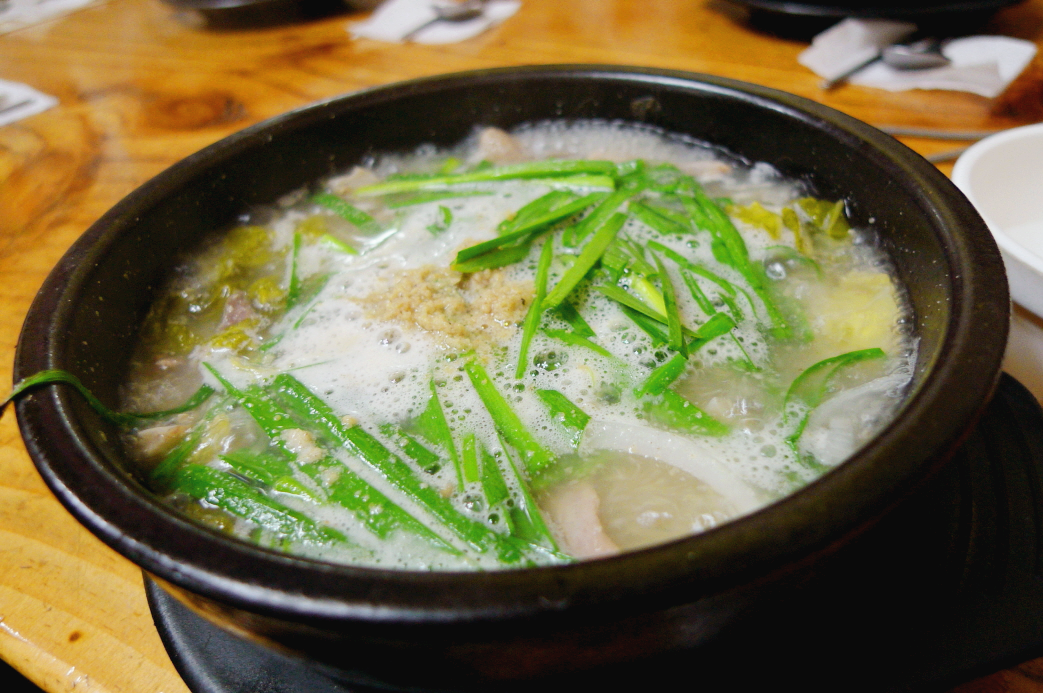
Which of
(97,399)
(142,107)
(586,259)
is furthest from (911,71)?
(142,107)

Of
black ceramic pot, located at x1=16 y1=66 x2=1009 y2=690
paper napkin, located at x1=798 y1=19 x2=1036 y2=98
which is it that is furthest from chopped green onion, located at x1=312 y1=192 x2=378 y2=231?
paper napkin, located at x1=798 y1=19 x2=1036 y2=98

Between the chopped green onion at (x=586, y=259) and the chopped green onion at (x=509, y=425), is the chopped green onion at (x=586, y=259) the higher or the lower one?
the higher one

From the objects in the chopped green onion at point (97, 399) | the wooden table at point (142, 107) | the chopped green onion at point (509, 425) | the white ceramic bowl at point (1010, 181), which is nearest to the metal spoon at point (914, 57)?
the wooden table at point (142, 107)

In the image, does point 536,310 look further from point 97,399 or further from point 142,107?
point 142,107

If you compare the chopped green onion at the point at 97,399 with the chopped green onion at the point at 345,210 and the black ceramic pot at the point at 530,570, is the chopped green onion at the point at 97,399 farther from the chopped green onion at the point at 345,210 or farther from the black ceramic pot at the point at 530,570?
the chopped green onion at the point at 345,210

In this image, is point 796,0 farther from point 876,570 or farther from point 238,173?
point 876,570

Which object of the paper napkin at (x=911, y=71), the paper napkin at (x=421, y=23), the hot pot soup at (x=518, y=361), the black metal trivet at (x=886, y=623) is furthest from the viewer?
the paper napkin at (x=421, y=23)

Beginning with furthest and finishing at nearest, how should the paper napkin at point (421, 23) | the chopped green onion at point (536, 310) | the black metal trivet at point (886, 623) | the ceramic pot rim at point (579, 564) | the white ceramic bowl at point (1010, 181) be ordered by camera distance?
1. the paper napkin at point (421, 23)
2. the white ceramic bowl at point (1010, 181)
3. the chopped green onion at point (536, 310)
4. the black metal trivet at point (886, 623)
5. the ceramic pot rim at point (579, 564)
